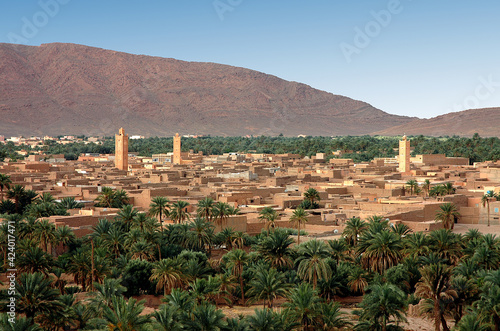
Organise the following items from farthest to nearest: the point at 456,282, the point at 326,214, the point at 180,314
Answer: the point at 326,214 → the point at 456,282 → the point at 180,314

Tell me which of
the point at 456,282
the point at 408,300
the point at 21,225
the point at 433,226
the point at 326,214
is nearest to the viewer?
the point at 456,282

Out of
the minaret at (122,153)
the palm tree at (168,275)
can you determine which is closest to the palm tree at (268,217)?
the palm tree at (168,275)

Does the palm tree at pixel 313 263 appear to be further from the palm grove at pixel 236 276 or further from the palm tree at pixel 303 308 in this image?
the palm tree at pixel 303 308

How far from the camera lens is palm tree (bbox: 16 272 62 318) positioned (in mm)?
16906

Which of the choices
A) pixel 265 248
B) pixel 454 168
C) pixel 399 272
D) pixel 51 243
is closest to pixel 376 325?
pixel 399 272

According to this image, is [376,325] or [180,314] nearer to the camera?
[180,314]

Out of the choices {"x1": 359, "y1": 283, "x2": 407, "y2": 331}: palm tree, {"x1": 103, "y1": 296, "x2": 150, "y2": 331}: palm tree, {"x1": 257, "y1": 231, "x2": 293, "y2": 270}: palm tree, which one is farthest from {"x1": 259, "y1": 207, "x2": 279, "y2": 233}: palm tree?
{"x1": 103, "y1": 296, "x2": 150, "y2": 331}: palm tree

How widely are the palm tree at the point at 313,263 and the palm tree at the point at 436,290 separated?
3.27 m

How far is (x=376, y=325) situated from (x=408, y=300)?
3581 millimetres

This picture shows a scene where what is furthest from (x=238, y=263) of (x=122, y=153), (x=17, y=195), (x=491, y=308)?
(x=122, y=153)

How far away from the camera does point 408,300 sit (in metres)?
21.1

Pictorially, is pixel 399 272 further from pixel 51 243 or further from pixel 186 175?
pixel 186 175

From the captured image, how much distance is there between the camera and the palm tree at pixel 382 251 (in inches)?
930

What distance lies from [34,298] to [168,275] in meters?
5.35
